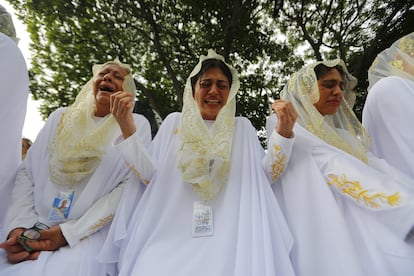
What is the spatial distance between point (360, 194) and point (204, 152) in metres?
0.94

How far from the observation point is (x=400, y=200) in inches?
52.9

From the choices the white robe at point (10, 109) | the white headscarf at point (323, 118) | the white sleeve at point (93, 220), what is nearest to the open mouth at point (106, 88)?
the white robe at point (10, 109)

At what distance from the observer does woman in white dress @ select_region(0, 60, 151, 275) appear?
4.85 ft

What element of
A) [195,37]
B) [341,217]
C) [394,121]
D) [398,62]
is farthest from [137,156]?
[195,37]

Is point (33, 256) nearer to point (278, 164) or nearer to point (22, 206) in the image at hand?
point (22, 206)

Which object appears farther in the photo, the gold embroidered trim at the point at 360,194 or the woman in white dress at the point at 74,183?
the woman in white dress at the point at 74,183

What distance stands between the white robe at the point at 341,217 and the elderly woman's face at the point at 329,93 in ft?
1.09

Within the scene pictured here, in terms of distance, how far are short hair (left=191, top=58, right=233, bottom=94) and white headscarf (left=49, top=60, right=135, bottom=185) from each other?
700 millimetres

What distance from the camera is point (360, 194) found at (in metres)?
1.46

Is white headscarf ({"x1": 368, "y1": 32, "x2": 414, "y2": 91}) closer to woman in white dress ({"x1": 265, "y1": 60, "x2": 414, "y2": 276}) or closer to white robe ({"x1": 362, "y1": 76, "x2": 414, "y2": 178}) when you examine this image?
white robe ({"x1": 362, "y1": 76, "x2": 414, "y2": 178})

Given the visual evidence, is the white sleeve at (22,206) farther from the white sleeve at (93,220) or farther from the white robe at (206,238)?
the white robe at (206,238)

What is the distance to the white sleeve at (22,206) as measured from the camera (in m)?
1.60

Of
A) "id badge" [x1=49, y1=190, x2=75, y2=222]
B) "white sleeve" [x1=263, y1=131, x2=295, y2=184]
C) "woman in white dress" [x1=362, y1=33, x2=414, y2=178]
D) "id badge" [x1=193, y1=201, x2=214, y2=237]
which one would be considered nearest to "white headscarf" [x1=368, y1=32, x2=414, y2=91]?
"woman in white dress" [x1=362, y1=33, x2=414, y2=178]

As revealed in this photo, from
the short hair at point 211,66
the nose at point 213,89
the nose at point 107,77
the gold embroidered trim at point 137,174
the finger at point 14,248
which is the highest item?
the short hair at point 211,66
